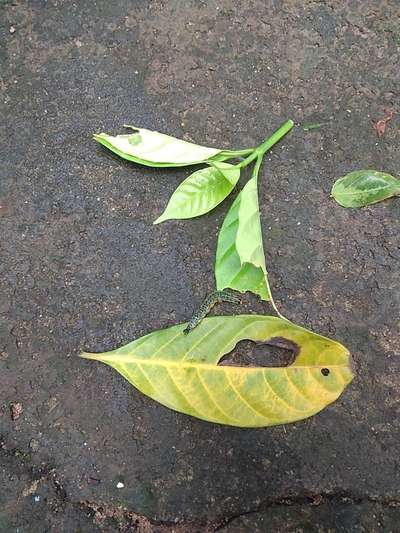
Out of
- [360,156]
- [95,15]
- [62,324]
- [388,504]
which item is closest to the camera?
[388,504]

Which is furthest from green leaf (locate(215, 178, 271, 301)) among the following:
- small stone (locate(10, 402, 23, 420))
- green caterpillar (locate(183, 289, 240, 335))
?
small stone (locate(10, 402, 23, 420))

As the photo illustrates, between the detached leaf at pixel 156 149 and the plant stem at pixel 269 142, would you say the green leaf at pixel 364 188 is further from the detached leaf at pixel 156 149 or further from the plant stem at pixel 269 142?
the detached leaf at pixel 156 149

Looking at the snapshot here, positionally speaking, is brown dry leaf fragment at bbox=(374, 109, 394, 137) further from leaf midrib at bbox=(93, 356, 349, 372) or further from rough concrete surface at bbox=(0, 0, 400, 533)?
leaf midrib at bbox=(93, 356, 349, 372)

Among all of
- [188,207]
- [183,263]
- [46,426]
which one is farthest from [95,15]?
[46,426]

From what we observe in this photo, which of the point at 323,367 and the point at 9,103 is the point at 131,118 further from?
the point at 323,367

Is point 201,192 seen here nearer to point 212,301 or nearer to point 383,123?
point 212,301
